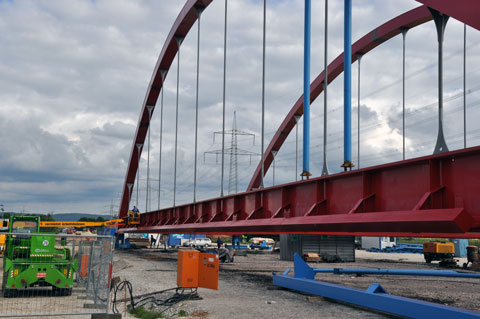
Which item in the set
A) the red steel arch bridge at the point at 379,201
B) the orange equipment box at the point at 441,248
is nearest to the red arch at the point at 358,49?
the red steel arch bridge at the point at 379,201

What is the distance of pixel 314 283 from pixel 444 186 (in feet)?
19.6

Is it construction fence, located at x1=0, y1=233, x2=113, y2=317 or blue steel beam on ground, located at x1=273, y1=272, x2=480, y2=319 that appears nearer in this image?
blue steel beam on ground, located at x1=273, y1=272, x2=480, y2=319

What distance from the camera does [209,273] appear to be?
14555mm

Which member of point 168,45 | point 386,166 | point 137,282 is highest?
point 168,45

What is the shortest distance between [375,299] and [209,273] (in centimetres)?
474

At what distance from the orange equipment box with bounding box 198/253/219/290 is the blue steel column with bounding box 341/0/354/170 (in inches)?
175

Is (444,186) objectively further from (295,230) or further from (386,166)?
(295,230)

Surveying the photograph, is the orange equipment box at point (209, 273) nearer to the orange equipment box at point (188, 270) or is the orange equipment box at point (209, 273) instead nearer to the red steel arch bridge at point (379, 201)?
the orange equipment box at point (188, 270)

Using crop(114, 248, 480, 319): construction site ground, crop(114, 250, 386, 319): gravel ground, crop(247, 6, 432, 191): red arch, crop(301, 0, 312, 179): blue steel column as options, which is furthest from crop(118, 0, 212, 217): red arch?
crop(114, 250, 386, 319): gravel ground

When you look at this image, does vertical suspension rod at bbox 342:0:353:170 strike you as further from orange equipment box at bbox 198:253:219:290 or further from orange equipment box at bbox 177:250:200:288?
orange equipment box at bbox 177:250:200:288

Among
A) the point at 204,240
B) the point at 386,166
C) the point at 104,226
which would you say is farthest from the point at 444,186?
the point at 204,240

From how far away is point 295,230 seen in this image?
48.5 feet

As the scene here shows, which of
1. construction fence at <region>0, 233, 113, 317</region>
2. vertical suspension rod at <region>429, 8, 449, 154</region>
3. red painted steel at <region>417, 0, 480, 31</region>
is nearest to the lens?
red painted steel at <region>417, 0, 480, 31</region>

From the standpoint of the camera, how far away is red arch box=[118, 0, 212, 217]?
29688 mm
